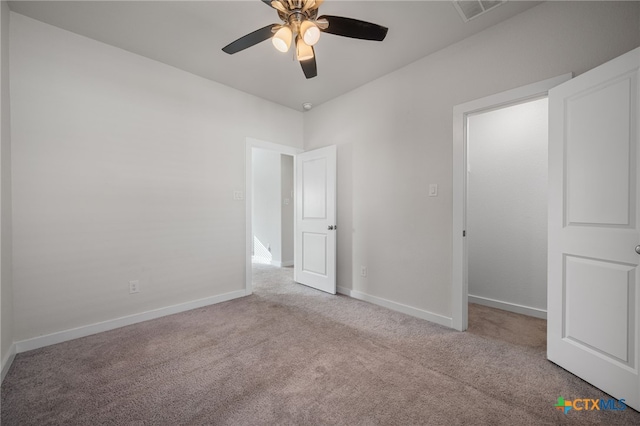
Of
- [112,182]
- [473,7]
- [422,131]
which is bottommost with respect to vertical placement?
[112,182]

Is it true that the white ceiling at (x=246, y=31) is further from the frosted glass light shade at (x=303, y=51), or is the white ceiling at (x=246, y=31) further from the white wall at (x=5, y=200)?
the frosted glass light shade at (x=303, y=51)

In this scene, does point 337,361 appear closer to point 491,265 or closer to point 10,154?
point 491,265

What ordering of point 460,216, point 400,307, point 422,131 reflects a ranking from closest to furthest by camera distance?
point 460,216 → point 422,131 → point 400,307

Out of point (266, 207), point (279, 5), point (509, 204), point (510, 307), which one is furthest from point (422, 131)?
point (266, 207)

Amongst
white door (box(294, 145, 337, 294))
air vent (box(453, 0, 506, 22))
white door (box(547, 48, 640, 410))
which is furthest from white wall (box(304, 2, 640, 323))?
white door (box(547, 48, 640, 410))

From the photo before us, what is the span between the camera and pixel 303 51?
1835mm

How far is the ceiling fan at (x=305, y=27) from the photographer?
5.23 feet

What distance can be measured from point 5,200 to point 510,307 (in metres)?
4.83

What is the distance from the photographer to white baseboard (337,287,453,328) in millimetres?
2652

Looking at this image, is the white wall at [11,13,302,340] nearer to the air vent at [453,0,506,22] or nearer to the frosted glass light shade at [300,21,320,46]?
the frosted glass light shade at [300,21,320,46]

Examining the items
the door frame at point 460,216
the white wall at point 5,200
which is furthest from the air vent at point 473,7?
the white wall at point 5,200

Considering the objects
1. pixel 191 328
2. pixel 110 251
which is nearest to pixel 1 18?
pixel 110 251

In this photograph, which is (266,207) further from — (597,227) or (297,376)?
(597,227)

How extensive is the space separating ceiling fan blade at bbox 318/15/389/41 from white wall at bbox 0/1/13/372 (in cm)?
237
